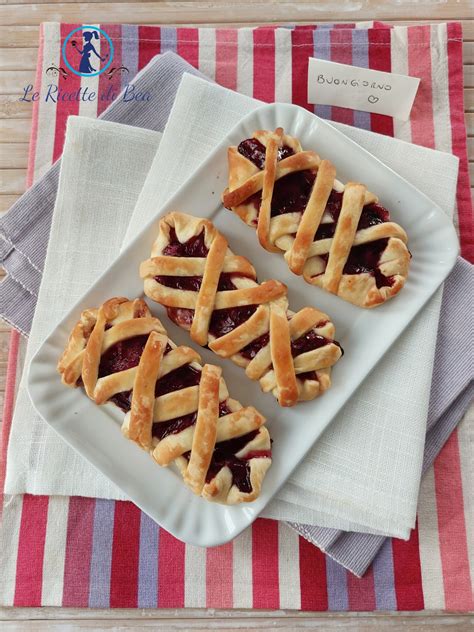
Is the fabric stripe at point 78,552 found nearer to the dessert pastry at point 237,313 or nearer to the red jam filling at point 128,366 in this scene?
the red jam filling at point 128,366

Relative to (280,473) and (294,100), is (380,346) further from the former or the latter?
(294,100)

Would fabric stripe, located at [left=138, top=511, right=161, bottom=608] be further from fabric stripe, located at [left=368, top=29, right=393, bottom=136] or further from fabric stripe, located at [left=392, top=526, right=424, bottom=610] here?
fabric stripe, located at [left=368, top=29, right=393, bottom=136]

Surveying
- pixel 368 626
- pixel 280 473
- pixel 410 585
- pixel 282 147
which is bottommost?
pixel 368 626

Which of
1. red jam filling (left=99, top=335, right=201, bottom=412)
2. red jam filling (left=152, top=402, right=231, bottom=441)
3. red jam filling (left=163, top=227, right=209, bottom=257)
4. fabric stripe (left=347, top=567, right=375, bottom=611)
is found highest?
red jam filling (left=163, top=227, right=209, bottom=257)

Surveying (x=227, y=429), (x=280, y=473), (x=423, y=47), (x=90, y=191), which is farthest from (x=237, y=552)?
(x=423, y=47)

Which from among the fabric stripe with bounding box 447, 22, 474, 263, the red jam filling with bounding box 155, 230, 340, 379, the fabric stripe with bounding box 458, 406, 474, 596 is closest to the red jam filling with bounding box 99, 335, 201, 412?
the red jam filling with bounding box 155, 230, 340, 379
